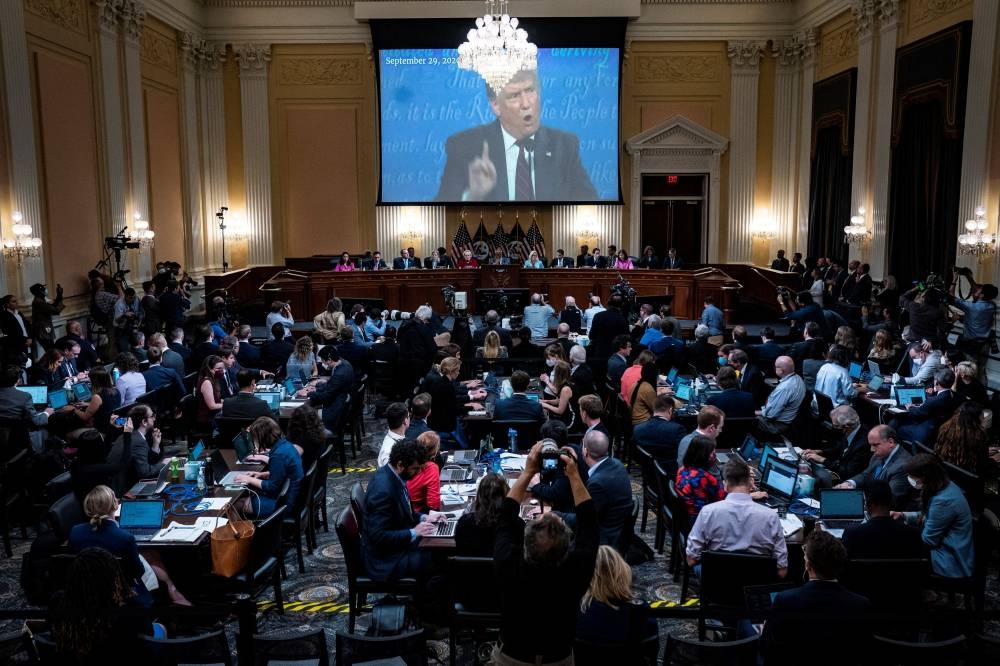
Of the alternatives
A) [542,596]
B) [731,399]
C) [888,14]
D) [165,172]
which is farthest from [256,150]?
[542,596]

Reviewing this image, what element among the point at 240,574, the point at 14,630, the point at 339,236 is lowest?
the point at 14,630

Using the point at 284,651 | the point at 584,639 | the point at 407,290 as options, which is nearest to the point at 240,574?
the point at 284,651

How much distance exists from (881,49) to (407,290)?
10.0 metres

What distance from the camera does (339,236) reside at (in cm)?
2095

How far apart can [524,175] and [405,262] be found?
3392 mm

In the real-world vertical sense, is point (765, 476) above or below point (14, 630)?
above

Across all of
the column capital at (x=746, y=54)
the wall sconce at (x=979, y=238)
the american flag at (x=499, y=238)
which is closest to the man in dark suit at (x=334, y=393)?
the wall sconce at (x=979, y=238)

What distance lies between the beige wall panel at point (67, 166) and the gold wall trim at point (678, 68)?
11643 millimetres

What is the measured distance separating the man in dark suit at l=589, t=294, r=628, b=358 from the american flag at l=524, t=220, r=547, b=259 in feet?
30.1

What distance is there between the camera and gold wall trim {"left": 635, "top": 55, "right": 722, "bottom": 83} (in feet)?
66.6

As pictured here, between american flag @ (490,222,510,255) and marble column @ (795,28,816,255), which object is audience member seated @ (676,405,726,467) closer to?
marble column @ (795,28,816,255)

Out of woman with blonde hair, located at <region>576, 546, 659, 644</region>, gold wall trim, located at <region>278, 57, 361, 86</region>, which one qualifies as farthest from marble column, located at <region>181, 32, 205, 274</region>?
woman with blonde hair, located at <region>576, 546, 659, 644</region>

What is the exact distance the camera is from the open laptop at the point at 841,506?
564 centimetres

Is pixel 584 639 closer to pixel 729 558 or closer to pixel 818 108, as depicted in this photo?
pixel 729 558
